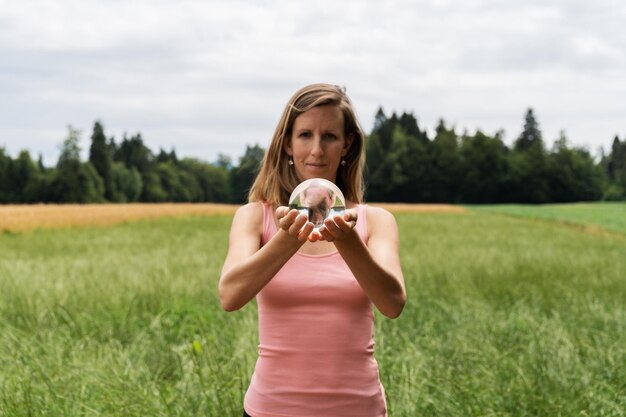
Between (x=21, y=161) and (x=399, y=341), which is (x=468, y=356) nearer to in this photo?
(x=399, y=341)

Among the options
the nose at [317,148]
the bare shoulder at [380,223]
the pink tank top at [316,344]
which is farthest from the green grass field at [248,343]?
the nose at [317,148]

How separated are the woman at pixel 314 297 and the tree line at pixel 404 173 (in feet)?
218

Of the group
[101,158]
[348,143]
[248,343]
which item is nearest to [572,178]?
[101,158]

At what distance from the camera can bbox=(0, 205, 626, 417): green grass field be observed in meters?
3.20

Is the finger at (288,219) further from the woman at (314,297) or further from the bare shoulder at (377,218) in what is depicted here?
the bare shoulder at (377,218)

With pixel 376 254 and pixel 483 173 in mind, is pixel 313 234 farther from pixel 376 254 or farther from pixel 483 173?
pixel 483 173

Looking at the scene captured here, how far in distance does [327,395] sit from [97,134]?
251 ft

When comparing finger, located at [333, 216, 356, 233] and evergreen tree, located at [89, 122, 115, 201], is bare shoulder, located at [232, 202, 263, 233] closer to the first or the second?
finger, located at [333, 216, 356, 233]

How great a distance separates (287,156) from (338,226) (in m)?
0.57

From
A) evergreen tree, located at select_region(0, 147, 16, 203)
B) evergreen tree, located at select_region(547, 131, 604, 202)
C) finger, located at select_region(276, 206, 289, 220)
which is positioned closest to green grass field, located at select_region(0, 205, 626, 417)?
finger, located at select_region(276, 206, 289, 220)

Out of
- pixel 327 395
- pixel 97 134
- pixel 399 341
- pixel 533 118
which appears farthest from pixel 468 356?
pixel 533 118

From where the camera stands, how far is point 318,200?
1415mm

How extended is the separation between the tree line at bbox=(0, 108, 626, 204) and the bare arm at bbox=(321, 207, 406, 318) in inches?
2612

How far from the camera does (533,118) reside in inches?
3930
